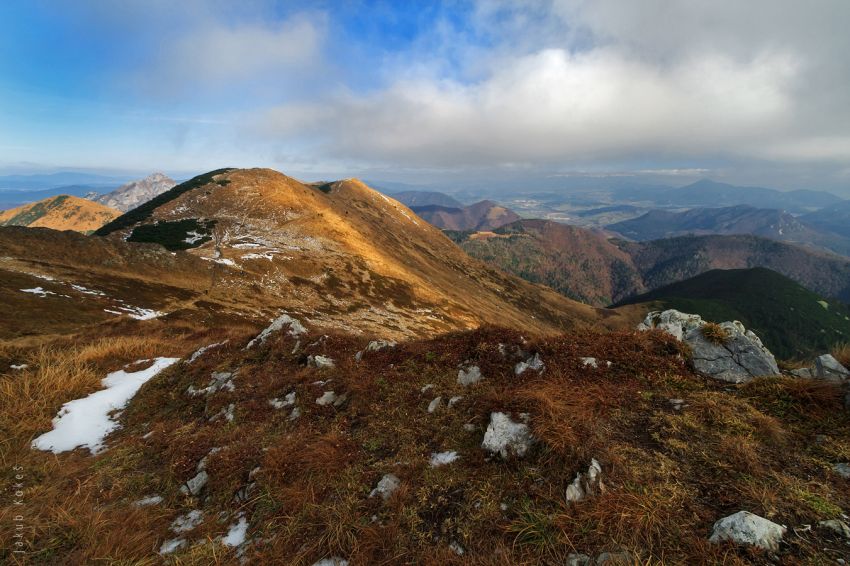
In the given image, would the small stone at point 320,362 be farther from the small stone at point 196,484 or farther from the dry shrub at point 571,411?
the dry shrub at point 571,411

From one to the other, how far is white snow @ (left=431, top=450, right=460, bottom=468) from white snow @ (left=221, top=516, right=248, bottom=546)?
11.1ft

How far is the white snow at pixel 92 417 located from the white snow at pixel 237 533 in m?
6.32

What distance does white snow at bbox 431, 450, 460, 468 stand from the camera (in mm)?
6793

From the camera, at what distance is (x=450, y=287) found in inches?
5832

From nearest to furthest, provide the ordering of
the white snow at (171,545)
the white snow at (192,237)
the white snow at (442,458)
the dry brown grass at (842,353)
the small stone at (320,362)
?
1. the white snow at (171,545)
2. the white snow at (442,458)
3. the dry brown grass at (842,353)
4. the small stone at (320,362)
5. the white snow at (192,237)

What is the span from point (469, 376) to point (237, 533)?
6375mm

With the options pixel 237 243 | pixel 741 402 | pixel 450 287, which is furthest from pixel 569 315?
pixel 741 402

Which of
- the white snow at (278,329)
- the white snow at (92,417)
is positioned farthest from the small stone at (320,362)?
the white snow at (92,417)

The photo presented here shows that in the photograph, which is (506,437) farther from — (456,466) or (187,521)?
(187,521)

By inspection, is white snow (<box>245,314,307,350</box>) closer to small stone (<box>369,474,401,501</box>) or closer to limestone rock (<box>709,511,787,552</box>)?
small stone (<box>369,474,401,501</box>)

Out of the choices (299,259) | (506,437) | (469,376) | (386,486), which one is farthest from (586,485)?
(299,259)

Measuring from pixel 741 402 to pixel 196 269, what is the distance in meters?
87.0

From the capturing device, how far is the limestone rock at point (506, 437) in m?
6.52

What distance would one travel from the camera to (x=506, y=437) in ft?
22.3
